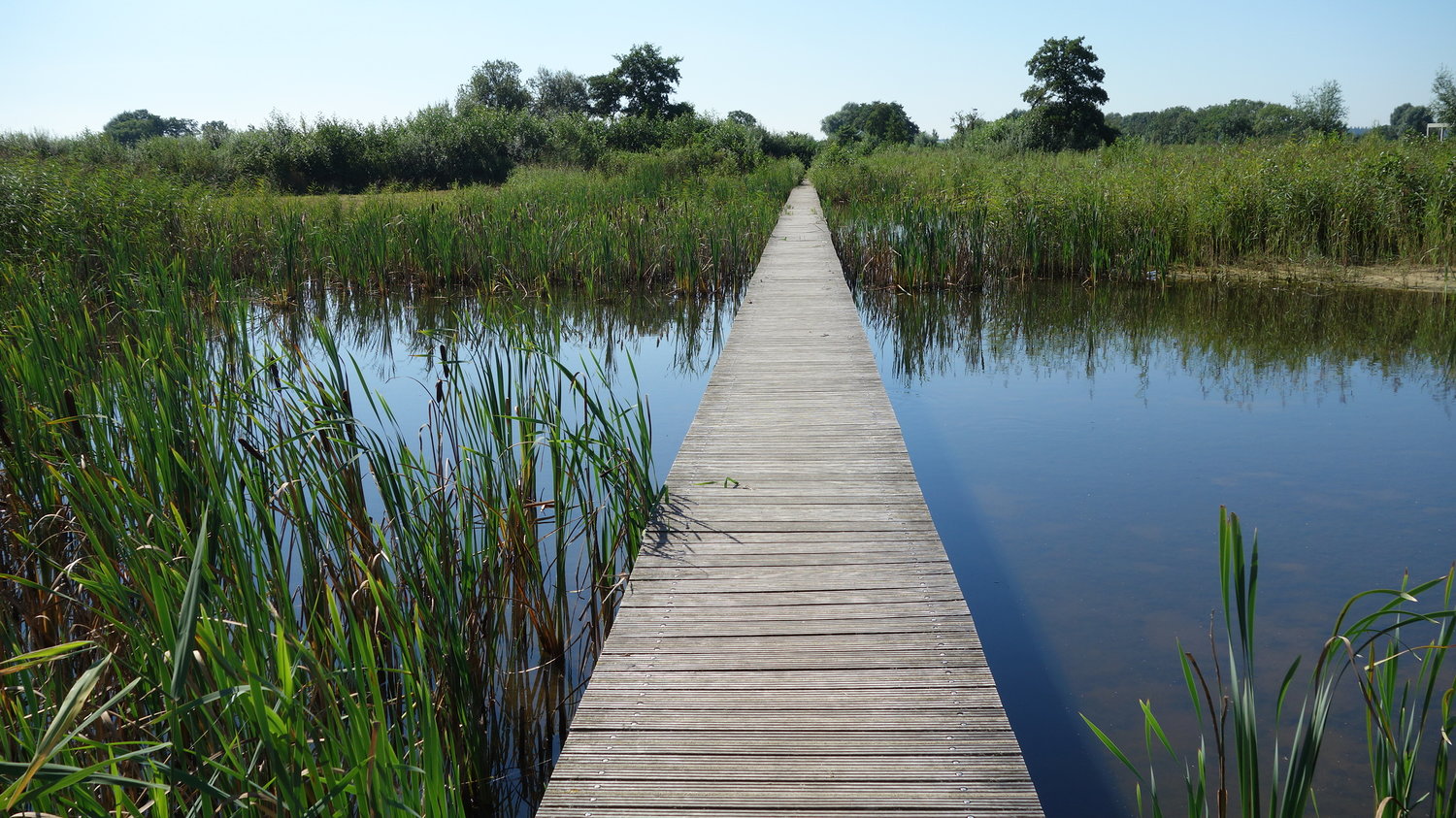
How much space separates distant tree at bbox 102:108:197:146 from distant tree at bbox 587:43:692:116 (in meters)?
26.4

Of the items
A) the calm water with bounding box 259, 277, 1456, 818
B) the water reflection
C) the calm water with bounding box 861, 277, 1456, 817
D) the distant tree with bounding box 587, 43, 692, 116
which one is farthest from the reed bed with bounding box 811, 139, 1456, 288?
the distant tree with bounding box 587, 43, 692, 116

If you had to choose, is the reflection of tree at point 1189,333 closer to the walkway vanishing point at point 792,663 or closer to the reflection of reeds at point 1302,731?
the walkway vanishing point at point 792,663

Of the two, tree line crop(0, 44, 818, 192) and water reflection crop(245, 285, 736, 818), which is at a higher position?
tree line crop(0, 44, 818, 192)

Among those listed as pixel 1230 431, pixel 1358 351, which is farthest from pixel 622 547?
pixel 1358 351

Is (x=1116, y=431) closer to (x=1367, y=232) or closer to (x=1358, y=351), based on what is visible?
(x=1358, y=351)

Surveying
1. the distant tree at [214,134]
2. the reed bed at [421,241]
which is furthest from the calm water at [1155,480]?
the distant tree at [214,134]

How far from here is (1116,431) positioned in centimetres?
471

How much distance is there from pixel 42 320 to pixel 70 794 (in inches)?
102

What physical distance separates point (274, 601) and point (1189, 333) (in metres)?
6.64

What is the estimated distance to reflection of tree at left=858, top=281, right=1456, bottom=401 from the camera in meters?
5.78

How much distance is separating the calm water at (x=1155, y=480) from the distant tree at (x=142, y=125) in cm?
5895

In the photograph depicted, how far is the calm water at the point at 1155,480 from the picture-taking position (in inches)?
102

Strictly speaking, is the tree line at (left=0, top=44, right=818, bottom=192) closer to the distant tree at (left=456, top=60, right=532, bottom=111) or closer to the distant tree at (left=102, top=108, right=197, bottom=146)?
the distant tree at (left=456, top=60, right=532, bottom=111)

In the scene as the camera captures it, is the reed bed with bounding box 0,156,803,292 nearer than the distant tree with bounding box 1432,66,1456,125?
Yes
